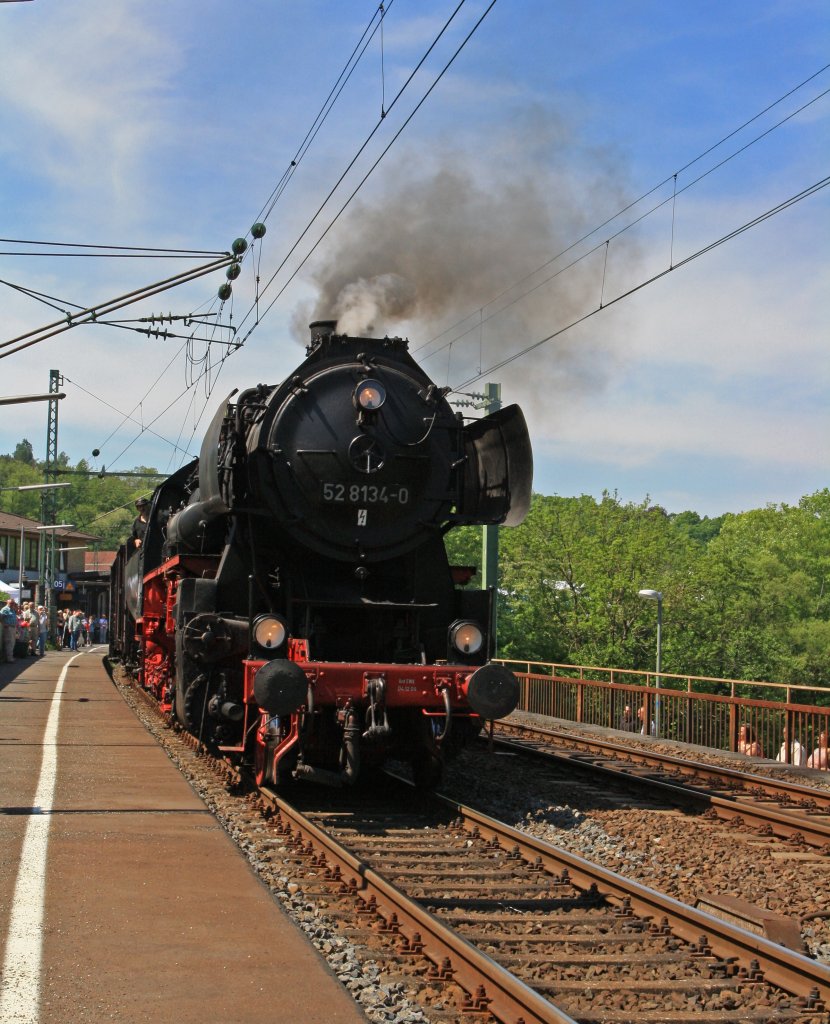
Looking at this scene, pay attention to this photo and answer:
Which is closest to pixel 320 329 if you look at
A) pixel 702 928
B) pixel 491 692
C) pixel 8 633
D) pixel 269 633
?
pixel 269 633

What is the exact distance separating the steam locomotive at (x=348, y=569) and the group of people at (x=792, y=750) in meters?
5.82

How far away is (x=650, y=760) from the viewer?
1314cm

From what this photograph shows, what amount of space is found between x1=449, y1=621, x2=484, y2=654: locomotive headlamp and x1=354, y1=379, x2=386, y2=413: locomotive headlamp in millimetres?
1920

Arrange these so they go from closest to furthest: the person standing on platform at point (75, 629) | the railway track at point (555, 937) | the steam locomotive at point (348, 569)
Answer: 1. the railway track at point (555, 937)
2. the steam locomotive at point (348, 569)
3. the person standing on platform at point (75, 629)

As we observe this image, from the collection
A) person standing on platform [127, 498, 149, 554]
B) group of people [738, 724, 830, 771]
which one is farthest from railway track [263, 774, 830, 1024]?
person standing on platform [127, 498, 149, 554]

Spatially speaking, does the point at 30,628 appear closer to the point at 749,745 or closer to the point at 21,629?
the point at 21,629

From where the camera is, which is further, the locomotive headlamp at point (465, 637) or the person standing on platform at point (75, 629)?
the person standing on platform at point (75, 629)

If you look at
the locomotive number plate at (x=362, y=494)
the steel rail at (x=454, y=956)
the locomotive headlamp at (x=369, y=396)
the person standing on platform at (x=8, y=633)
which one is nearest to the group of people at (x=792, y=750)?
the locomotive number plate at (x=362, y=494)

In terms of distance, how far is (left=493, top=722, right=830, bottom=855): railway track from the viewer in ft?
28.5

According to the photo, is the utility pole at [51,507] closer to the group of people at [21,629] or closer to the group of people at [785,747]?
the group of people at [21,629]

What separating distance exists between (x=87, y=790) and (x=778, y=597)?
48.5m

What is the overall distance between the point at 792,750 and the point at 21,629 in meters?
25.0

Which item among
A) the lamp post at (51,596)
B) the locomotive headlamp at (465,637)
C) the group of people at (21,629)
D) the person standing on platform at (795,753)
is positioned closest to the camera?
the locomotive headlamp at (465,637)

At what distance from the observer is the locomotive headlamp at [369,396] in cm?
919
